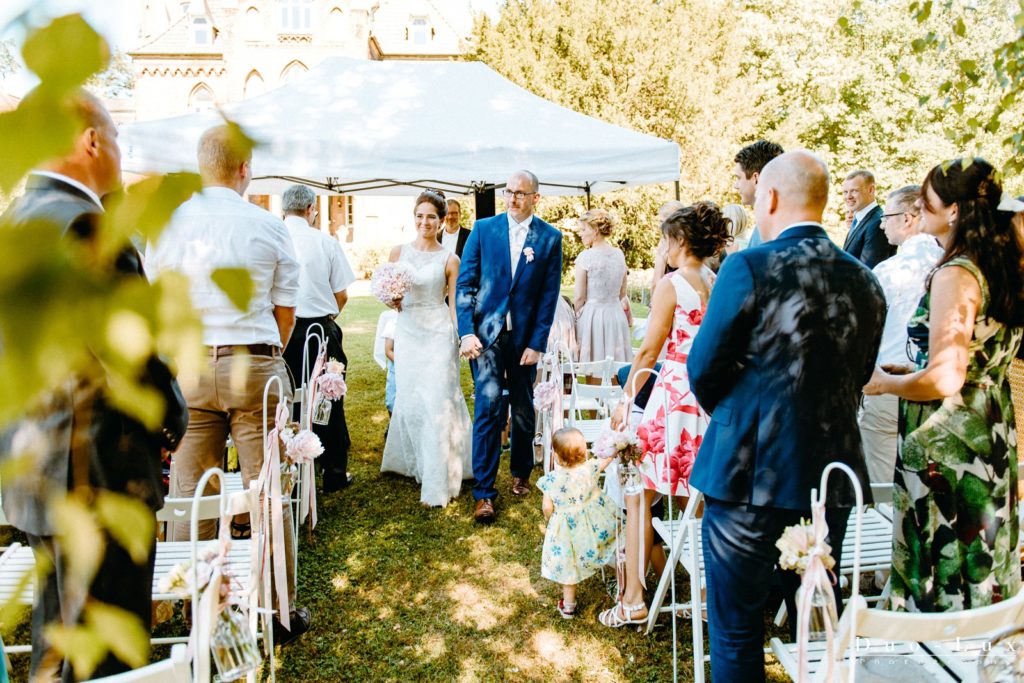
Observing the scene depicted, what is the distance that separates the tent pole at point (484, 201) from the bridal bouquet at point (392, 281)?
260 centimetres

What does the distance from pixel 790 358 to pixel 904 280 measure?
190 centimetres

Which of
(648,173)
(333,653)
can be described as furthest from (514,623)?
(648,173)

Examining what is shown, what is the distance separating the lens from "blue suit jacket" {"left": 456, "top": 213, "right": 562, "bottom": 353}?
16.7 feet

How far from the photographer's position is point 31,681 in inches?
83.1

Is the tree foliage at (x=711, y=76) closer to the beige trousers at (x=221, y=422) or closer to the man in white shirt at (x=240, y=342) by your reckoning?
the man in white shirt at (x=240, y=342)

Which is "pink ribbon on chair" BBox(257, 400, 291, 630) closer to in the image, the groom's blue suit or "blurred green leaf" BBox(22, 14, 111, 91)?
the groom's blue suit

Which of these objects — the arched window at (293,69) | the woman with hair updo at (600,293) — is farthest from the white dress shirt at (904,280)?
the arched window at (293,69)

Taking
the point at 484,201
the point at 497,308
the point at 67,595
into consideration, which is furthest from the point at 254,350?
the point at 484,201

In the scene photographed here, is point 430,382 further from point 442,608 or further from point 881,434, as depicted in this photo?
point 881,434

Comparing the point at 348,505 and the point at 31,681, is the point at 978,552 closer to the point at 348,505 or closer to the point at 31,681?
the point at 31,681

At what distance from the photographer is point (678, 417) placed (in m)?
3.25

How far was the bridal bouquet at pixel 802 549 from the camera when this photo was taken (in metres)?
1.57

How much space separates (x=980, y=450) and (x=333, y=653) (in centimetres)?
280

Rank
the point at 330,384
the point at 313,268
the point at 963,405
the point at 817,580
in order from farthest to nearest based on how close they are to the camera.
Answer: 1. the point at 313,268
2. the point at 330,384
3. the point at 963,405
4. the point at 817,580
